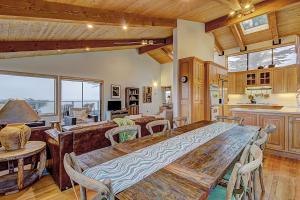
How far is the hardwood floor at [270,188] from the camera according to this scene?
212 cm

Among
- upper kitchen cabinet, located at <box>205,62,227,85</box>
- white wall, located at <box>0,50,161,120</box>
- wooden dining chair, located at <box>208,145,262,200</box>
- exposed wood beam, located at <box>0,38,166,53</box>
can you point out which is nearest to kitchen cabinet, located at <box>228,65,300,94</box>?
upper kitchen cabinet, located at <box>205,62,227,85</box>

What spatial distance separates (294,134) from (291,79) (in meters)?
3.62

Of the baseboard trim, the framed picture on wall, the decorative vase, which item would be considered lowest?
the baseboard trim

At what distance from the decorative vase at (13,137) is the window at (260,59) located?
26.7 ft

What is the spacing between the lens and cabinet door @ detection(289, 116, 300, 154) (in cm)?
324

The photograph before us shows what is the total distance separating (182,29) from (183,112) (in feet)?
8.53

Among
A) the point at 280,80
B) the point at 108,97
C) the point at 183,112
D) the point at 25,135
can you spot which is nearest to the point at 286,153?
the point at 183,112

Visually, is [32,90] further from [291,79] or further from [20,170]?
[291,79]

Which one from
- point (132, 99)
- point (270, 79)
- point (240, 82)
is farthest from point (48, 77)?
point (270, 79)

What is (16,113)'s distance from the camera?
85.9 inches

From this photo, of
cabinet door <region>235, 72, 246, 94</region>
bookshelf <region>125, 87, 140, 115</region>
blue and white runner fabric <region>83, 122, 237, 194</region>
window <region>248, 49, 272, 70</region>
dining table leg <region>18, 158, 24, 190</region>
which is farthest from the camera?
bookshelf <region>125, 87, 140, 115</region>

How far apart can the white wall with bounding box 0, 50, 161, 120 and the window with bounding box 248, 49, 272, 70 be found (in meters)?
4.84

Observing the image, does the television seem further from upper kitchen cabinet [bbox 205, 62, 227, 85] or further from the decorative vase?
the decorative vase

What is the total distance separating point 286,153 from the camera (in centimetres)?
340
